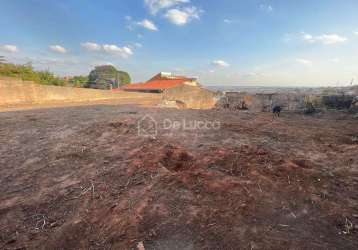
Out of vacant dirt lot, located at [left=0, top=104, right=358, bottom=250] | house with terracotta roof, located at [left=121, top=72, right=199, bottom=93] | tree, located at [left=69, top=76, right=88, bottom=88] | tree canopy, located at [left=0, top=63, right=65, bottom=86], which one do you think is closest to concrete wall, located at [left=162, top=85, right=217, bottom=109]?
house with terracotta roof, located at [left=121, top=72, right=199, bottom=93]

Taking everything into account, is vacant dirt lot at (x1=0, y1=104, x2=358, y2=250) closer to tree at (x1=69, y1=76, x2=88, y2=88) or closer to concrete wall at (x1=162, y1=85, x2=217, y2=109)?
concrete wall at (x1=162, y1=85, x2=217, y2=109)

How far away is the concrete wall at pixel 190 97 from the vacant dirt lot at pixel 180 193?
1520cm

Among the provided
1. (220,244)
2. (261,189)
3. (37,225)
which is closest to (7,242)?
(37,225)

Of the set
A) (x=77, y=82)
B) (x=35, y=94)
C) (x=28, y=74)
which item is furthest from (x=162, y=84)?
(x=35, y=94)

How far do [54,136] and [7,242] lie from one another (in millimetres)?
4069

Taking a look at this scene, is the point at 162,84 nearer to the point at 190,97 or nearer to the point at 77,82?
the point at 77,82

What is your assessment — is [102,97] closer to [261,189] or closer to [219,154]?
[219,154]

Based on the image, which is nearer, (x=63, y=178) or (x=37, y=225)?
(x=37, y=225)

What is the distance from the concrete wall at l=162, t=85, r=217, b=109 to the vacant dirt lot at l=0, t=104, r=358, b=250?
49.9 feet

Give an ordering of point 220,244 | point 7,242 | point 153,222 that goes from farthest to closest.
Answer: point 153,222
point 7,242
point 220,244

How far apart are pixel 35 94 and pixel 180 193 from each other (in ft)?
46.8

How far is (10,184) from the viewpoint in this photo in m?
3.48

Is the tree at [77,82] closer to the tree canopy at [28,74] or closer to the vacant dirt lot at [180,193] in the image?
the tree canopy at [28,74]

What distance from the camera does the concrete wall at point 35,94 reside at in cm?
1263
